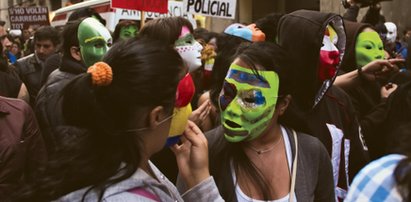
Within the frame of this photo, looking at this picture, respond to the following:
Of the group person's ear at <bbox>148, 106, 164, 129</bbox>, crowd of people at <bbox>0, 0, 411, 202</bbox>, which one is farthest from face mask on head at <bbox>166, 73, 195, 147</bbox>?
person's ear at <bbox>148, 106, 164, 129</bbox>

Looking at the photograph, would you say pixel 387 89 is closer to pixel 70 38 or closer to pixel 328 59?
pixel 328 59

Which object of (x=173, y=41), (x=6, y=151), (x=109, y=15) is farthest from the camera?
(x=109, y=15)

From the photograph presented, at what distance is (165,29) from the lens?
12.1 feet

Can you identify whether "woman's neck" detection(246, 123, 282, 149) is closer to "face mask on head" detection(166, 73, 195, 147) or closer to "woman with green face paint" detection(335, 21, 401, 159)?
"face mask on head" detection(166, 73, 195, 147)

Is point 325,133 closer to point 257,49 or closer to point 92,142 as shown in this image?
point 257,49

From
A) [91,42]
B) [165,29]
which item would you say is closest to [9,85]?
[91,42]

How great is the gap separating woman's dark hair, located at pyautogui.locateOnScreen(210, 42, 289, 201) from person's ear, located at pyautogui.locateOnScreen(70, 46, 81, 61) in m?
2.38

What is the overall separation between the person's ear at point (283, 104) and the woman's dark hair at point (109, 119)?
0.76m

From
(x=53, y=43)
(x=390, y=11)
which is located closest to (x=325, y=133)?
(x=53, y=43)

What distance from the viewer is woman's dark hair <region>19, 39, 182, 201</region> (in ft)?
5.75

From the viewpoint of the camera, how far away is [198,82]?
394cm

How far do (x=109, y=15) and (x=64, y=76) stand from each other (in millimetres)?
8974

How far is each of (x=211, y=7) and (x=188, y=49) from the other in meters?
3.68

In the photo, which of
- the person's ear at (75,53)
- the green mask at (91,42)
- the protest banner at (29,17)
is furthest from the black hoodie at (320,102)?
the protest banner at (29,17)
